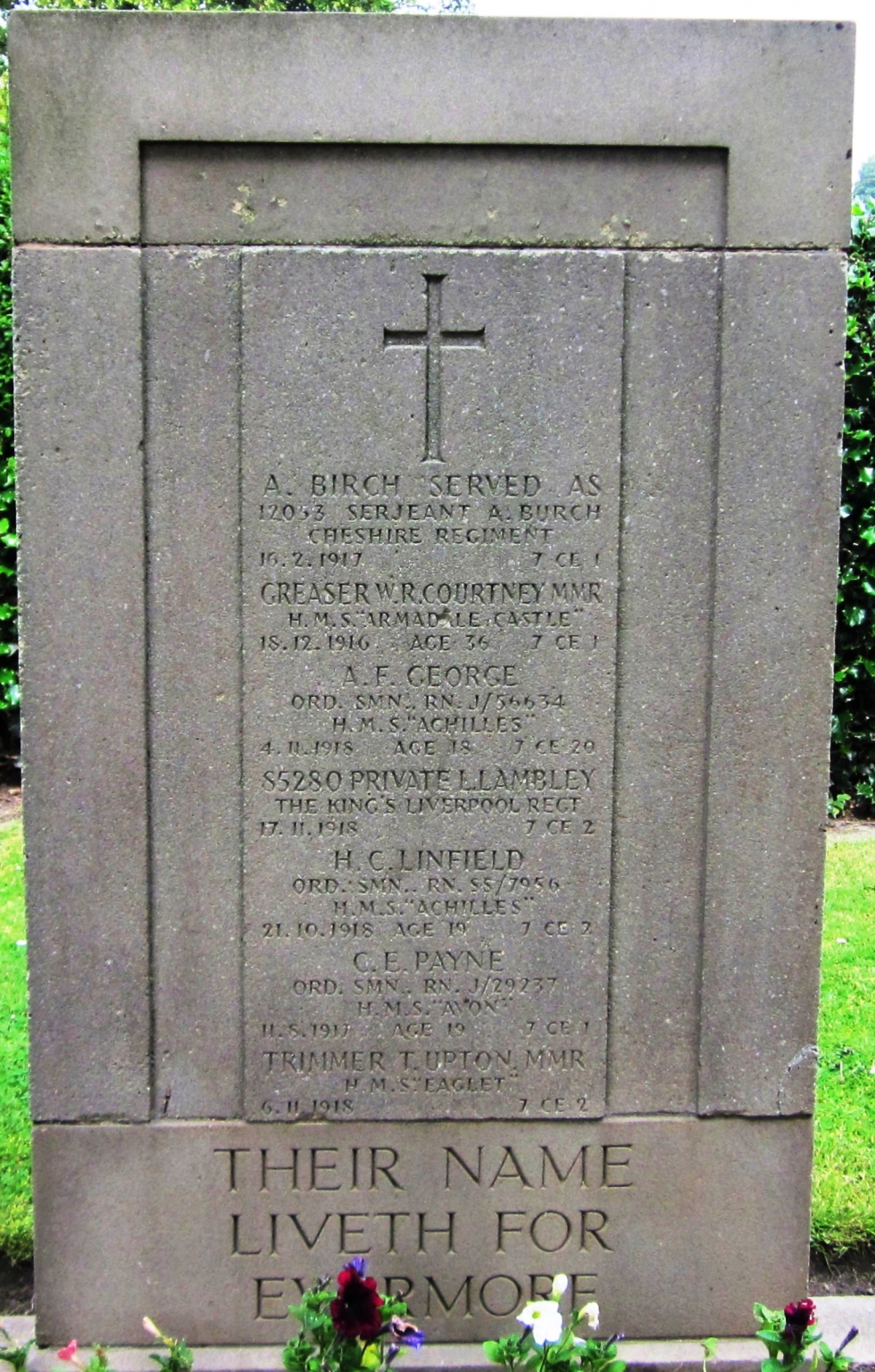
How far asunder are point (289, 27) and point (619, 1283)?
291cm

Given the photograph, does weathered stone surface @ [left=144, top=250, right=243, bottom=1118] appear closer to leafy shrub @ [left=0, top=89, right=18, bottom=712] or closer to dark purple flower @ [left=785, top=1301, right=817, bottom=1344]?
dark purple flower @ [left=785, top=1301, right=817, bottom=1344]

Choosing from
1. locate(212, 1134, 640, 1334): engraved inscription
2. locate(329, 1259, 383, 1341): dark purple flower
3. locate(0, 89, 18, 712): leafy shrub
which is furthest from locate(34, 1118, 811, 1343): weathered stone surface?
locate(0, 89, 18, 712): leafy shrub

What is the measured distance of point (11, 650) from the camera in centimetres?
707

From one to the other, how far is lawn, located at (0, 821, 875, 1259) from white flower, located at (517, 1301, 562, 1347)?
4.05 feet

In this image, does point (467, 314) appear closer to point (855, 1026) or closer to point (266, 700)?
point (266, 700)

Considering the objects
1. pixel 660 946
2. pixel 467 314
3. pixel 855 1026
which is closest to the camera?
pixel 467 314

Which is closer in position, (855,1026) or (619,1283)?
(619,1283)

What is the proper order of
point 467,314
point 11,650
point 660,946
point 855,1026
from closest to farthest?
point 467,314 → point 660,946 → point 855,1026 → point 11,650

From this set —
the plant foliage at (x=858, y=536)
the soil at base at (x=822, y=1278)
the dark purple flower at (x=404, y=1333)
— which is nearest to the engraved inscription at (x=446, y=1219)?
the dark purple flower at (x=404, y=1333)

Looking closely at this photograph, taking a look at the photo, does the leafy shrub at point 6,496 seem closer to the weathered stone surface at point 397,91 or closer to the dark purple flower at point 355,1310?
the weathered stone surface at point 397,91

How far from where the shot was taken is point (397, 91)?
2.45 metres

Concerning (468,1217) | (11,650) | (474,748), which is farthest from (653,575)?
(11,650)

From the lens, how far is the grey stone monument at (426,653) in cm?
248

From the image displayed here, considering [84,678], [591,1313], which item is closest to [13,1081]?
[84,678]
